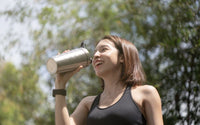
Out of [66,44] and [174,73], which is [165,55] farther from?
[66,44]

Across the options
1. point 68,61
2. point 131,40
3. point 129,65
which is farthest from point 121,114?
point 131,40

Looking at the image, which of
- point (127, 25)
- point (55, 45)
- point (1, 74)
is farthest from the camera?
point (1, 74)

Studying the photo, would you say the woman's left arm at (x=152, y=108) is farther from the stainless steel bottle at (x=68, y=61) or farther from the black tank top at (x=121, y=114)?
the stainless steel bottle at (x=68, y=61)

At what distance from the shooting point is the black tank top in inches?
66.6

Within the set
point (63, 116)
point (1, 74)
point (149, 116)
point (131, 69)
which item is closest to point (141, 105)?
point (149, 116)

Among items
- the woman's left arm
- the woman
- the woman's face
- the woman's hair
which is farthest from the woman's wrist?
the woman's left arm

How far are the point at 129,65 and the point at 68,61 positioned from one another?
0.33m

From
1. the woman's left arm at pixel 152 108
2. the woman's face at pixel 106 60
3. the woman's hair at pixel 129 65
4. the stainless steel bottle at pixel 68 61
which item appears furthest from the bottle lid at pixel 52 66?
the woman's left arm at pixel 152 108

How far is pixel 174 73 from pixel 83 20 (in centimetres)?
293

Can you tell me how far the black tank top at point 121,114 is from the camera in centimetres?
169

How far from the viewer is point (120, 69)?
1.92m

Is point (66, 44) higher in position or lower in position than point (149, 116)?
higher

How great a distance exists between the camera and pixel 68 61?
187 cm

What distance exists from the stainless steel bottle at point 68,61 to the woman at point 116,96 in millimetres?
41
